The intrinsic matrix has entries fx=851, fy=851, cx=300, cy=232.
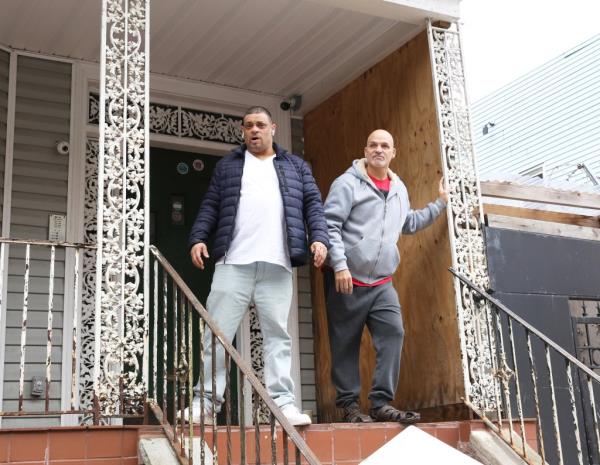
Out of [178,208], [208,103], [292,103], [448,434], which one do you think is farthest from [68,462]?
[292,103]

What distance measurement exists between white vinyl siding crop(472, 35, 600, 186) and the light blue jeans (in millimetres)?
8539

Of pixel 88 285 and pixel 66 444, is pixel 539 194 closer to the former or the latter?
pixel 88 285

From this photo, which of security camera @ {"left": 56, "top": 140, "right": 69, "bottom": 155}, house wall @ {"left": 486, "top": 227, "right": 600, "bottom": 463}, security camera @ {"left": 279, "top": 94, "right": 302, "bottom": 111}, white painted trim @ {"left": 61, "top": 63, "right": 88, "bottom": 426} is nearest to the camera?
house wall @ {"left": 486, "top": 227, "right": 600, "bottom": 463}

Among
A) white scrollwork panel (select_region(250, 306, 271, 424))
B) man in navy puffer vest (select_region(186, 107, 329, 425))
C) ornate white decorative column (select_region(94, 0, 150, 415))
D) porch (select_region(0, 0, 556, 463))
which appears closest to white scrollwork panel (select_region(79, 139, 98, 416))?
porch (select_region(0, 0, 556, 463))

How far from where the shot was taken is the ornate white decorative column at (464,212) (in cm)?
559

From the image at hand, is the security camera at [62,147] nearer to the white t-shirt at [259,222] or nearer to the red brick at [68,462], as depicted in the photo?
the white t-shirt at [259,222]

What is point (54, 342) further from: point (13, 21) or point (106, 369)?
point (13, 21)

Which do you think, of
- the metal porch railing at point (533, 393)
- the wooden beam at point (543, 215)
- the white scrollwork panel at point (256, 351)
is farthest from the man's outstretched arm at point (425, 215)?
the white scrollwork panel at point (256, 351)

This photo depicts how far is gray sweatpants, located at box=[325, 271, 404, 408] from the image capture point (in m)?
5.10

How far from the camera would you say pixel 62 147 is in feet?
21.5

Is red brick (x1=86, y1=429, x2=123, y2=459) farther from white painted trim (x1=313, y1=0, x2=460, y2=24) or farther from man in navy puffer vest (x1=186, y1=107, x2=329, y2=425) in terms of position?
white painted trim (x1=313, y1=0, x2=460, y2=24)

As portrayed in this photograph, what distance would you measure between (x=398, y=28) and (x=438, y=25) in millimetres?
359

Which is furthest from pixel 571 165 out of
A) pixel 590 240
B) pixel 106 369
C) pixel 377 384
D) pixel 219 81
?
pixel 106 369

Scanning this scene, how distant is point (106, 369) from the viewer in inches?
177
